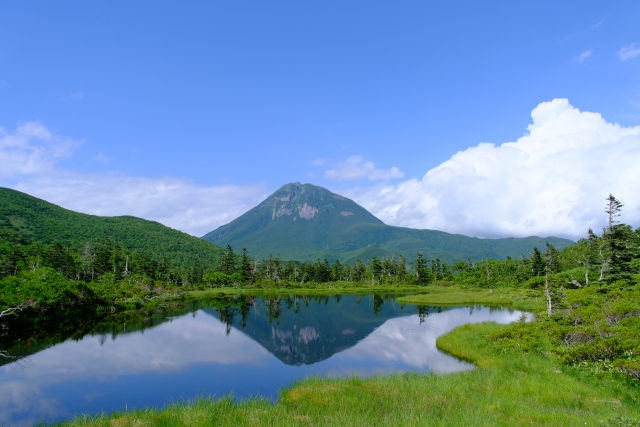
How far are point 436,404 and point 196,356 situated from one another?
2476cm

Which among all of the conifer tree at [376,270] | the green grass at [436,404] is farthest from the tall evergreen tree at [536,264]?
the green grass at [436,404]

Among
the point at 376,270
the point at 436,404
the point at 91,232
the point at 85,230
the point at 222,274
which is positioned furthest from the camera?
the point at 91,232

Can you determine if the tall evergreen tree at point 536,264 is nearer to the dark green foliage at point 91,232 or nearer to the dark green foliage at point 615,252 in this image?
the dark green foliage at point 615,252

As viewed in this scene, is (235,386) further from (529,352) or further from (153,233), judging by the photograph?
(153,233)

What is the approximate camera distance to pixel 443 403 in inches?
590

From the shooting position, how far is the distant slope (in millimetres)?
134250

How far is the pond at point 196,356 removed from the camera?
873 inches

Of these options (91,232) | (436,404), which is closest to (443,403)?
(436,404)

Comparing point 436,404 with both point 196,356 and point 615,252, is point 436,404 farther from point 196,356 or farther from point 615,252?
point 615,252

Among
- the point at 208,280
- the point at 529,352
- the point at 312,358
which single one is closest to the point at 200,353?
the point at 312,358

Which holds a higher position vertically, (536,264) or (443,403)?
(536,264)

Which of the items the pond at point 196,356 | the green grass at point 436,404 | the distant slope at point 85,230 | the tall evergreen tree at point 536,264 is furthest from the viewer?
the distant slope at point 85,230

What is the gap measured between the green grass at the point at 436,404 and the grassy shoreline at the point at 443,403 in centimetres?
3

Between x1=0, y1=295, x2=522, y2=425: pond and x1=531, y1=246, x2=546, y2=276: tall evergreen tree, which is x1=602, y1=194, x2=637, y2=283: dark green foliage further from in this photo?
x1=531, y1=246, x2=546, y2=276: tall evergreen tree
